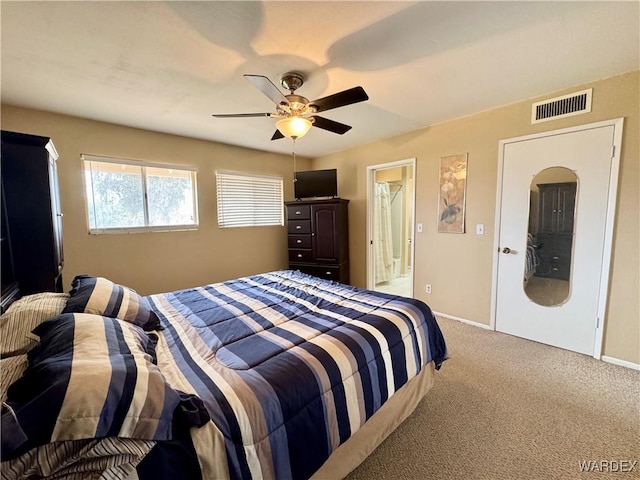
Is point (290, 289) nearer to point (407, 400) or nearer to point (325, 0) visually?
point (407, 400)


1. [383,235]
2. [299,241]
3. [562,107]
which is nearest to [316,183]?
[299,241]

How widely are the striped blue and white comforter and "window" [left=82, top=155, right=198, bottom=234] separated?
63.5 inches

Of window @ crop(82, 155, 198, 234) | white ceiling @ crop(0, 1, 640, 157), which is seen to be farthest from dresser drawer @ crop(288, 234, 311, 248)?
white ceiling @ crop(0, 1, 640, 157)

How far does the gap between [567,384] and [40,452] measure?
3082mm

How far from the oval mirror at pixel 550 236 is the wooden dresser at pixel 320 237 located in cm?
236

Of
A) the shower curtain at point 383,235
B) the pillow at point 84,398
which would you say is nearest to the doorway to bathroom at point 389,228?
the shower curtain at point 383,235

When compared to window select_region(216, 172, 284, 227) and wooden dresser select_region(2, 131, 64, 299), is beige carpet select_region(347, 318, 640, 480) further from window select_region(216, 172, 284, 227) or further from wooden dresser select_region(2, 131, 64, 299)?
window select_region(216, 172, 284, 227)

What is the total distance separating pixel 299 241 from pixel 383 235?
1.96 meters

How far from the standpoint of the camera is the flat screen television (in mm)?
4270

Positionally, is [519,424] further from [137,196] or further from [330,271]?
[137,196]

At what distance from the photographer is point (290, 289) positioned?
2.38 m

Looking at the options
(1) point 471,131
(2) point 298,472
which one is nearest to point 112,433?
(2) point 298,472

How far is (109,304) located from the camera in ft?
5.00

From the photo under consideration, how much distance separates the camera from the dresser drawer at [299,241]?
435cm
